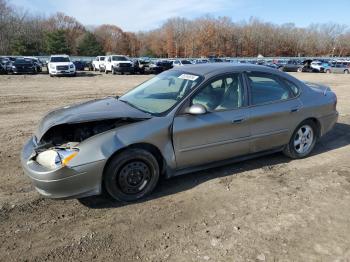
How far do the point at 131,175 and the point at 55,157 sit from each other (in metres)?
0.88

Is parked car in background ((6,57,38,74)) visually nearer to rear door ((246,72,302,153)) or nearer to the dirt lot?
the dirt lot

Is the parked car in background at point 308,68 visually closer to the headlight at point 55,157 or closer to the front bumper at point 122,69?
the front bumper at point 122,69

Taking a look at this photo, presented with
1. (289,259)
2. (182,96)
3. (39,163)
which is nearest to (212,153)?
(182,96)

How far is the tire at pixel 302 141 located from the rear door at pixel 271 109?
0.17 m

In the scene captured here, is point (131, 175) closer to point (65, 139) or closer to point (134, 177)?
point (134, 177)

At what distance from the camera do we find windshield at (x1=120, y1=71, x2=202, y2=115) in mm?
4328

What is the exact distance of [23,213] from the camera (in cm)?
377

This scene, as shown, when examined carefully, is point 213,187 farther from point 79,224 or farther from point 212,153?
point 79,224

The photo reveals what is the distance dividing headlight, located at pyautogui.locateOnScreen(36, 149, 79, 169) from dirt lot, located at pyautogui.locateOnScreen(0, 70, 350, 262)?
60 centimetres

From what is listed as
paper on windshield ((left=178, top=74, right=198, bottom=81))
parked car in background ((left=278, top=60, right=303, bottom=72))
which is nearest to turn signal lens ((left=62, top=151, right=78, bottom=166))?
paper on windshield ((left=178, top=74, right=198, bottom=81))

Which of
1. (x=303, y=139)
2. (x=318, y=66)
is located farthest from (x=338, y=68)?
(x=303, y=139)

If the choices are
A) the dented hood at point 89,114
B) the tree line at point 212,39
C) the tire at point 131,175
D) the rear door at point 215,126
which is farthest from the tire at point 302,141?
the tree line at point 212,39

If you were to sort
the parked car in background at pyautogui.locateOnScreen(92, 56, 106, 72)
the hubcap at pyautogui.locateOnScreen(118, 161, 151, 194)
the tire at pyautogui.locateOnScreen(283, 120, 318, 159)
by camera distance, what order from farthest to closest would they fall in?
the parked car in background at pyautogui.locateOnScreen(92, 56, 106, 72)
the tire at pyautogui.locateOnScreen(283, 120, 318, 159)
the hubcap at pyautogui.locateOnScreen(118, 161, 151, 194)

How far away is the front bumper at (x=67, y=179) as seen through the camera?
350 centimetres
